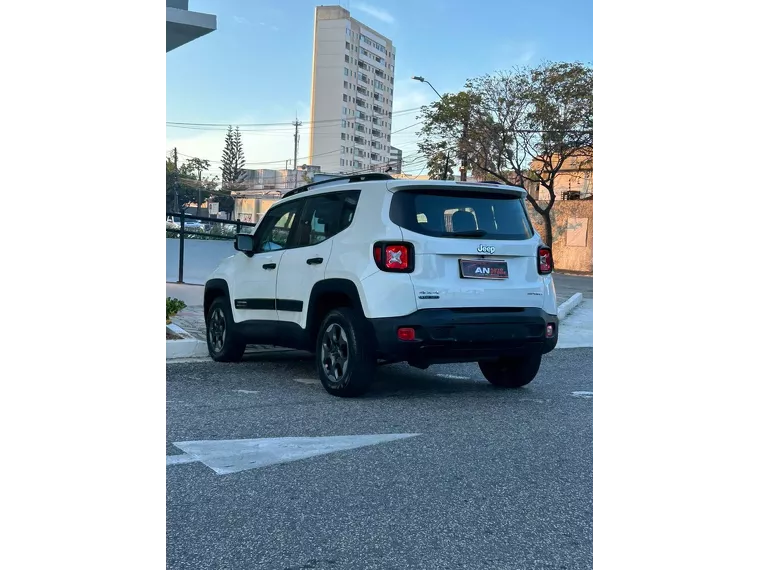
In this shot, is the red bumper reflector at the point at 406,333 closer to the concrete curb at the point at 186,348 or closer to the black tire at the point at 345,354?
the black tire at the point at 345,354

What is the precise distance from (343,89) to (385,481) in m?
113

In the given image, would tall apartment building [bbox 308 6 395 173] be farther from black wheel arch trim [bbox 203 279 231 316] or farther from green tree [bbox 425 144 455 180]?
black wheel arch trim [bbox 203 279 231 316]

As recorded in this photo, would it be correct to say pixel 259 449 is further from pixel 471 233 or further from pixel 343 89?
pixel 343 89

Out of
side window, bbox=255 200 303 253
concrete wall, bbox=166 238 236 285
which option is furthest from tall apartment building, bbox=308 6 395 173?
side window, bbox=255 200 303 253

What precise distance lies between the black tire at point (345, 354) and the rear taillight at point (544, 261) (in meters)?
1.56

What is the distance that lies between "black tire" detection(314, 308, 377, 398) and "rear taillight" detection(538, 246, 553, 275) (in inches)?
61.6

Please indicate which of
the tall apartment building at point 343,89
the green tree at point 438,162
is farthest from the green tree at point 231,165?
the green tree at point 438,162

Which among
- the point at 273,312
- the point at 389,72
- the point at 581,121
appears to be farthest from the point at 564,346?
the point at 389,72

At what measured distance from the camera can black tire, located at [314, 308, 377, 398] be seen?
5969 millimetres

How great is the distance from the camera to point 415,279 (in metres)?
5.75

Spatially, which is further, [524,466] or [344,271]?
[344,271]
